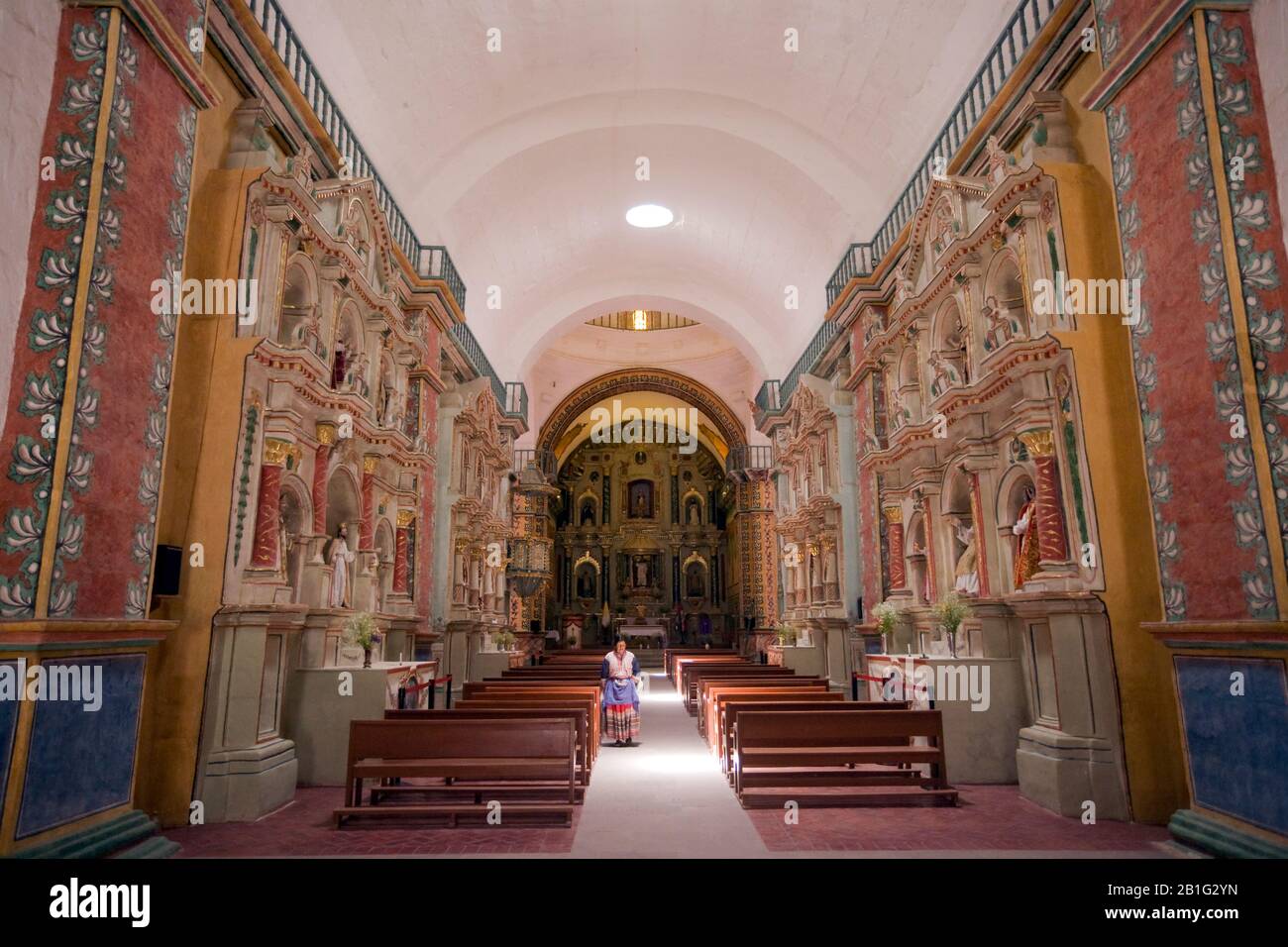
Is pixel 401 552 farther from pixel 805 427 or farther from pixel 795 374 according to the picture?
pixel 795 374

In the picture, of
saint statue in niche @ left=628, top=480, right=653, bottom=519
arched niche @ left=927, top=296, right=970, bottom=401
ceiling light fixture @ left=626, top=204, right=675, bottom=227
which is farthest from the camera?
saint statue in niche @ left=628, top=480, right=653, bottom=519

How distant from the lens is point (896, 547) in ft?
36.4

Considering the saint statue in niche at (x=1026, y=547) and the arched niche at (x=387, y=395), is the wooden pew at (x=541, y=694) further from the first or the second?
the saint statue in niche at (x=1026, y=547)

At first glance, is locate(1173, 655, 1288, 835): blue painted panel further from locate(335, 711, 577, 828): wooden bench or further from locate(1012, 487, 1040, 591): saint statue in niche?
locate(335, 711, 577, 828): wooden bench

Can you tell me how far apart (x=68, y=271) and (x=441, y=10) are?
7.24 metres

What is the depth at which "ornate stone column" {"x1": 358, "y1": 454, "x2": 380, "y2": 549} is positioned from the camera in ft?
33.6

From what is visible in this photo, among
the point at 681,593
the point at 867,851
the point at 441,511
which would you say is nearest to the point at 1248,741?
the point at 867,851

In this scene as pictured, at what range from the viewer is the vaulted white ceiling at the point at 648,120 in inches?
383

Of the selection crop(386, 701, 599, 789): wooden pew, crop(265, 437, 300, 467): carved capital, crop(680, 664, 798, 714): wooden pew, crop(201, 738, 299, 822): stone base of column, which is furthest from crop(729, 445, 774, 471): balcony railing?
crop(201, 738, 299, 822): stone base of column

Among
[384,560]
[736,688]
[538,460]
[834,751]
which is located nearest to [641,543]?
[538,460]

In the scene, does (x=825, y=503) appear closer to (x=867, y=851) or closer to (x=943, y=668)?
(x=943, y=668)

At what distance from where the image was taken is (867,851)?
4.94m

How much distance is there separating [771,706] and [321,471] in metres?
5.30

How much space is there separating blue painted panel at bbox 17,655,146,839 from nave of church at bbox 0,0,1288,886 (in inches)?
1.2
